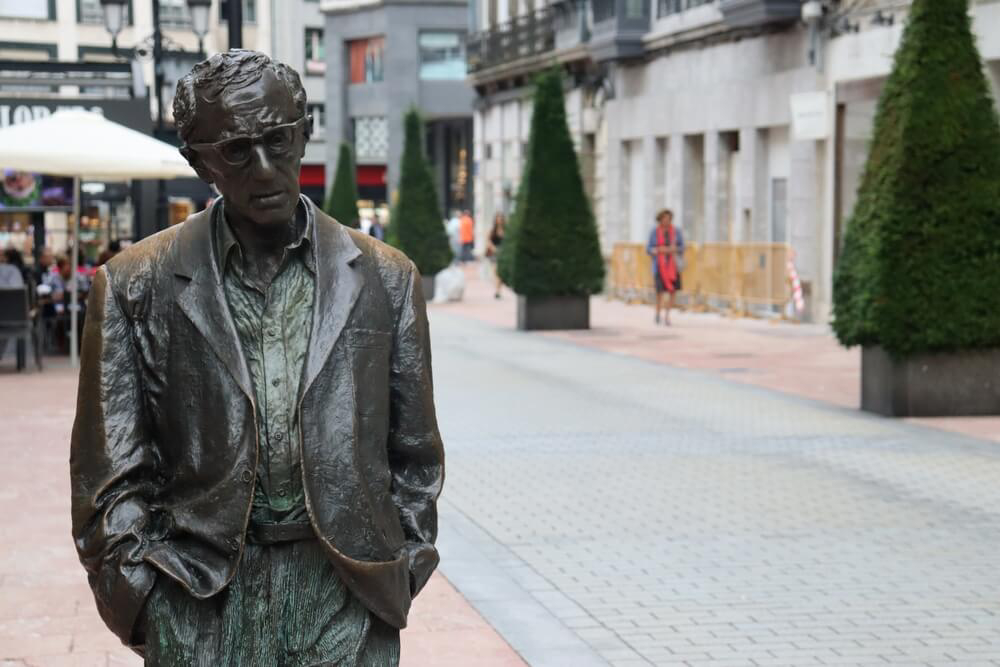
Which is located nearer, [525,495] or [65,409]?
[525,495]

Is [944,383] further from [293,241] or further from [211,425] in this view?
[211,425]

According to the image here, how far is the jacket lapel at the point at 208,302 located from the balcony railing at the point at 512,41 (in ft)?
129

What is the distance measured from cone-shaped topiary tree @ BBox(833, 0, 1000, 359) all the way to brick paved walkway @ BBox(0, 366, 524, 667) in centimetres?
663

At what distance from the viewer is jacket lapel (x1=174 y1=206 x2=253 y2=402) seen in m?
2.96

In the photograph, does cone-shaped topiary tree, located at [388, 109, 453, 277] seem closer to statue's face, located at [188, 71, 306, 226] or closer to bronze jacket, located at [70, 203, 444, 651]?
bronze jacket, located at [70, 203, 444, 651]

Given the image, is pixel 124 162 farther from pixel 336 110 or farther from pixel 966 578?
pixel 336 110

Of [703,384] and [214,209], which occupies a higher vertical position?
[214,209]

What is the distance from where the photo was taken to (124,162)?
58.0ft

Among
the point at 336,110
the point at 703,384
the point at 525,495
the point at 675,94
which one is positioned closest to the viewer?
the point at 525,495

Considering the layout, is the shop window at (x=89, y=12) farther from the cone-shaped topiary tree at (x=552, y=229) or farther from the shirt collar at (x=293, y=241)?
the shirt collar at (x=293, y=241)

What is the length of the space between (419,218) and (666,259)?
937cm

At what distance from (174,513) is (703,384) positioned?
48.6 ft

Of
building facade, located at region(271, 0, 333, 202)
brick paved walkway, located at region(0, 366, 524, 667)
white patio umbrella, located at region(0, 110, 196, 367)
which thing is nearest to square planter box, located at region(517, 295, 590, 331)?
white patio umbrella, located at region(0, 110, 196, 367)

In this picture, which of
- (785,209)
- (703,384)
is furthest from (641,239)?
(703,384)
